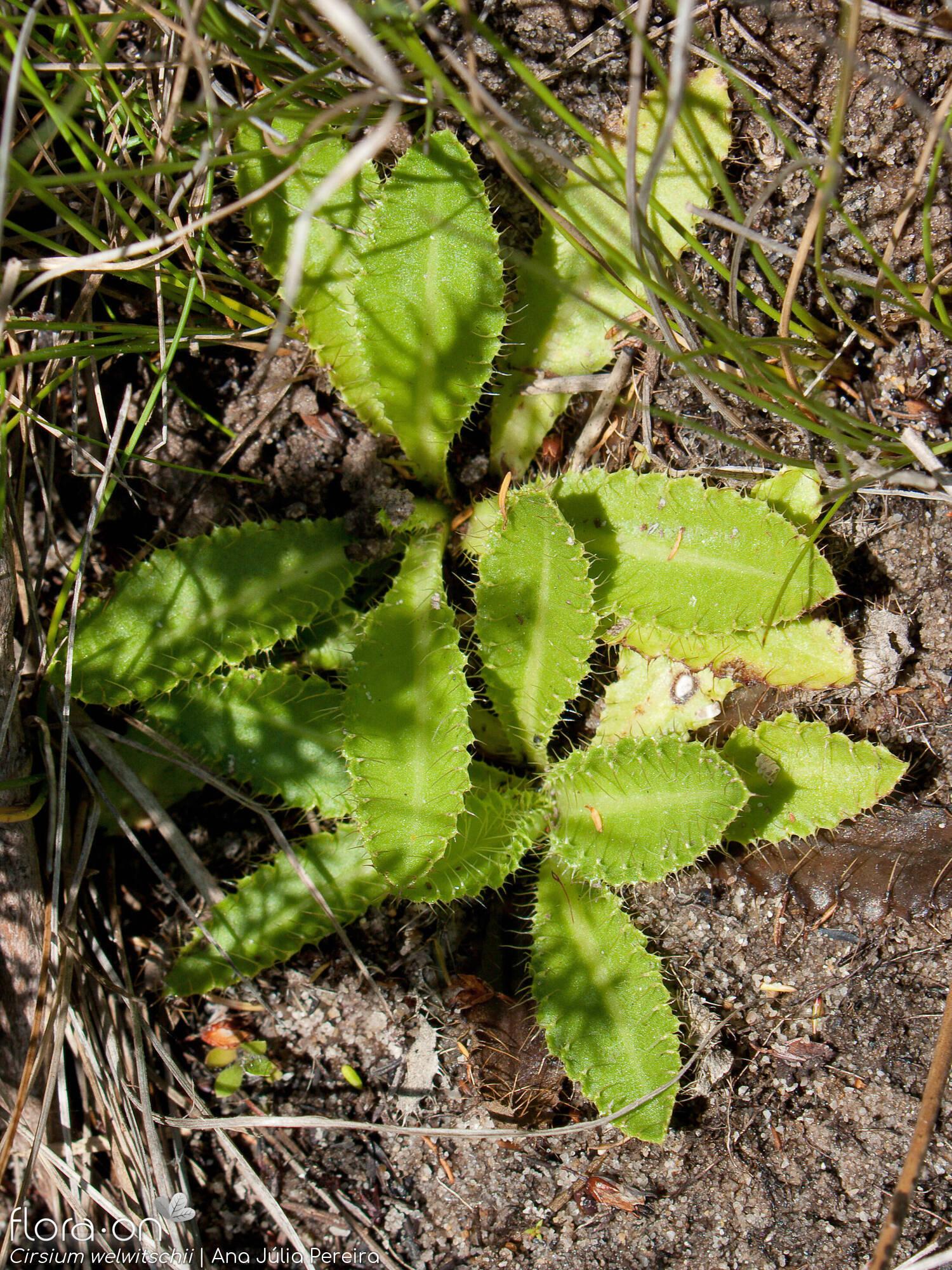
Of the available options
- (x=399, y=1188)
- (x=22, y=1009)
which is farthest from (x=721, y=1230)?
(x=22, y=1009)

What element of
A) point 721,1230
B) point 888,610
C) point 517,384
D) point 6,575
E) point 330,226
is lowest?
point 721,1230

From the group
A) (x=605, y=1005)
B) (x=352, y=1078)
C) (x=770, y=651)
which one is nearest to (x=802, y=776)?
(x=770, y=651)

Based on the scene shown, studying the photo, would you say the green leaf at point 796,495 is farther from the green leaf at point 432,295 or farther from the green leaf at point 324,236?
the green leaf at point 324,236

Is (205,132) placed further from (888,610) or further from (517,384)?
(888,610)

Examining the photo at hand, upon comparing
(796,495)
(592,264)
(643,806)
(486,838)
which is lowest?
(486,838)

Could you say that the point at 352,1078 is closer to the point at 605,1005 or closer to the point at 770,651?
the point at 605,1005

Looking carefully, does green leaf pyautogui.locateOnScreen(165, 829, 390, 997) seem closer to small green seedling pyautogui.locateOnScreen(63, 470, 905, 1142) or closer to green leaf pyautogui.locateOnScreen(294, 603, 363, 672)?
small green seedling pyautogui.locateOnScreen(63, 470, 905, 1142)

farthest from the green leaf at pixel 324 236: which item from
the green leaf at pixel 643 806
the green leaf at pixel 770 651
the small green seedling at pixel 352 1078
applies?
the small green seedling at pixel 352 1078
